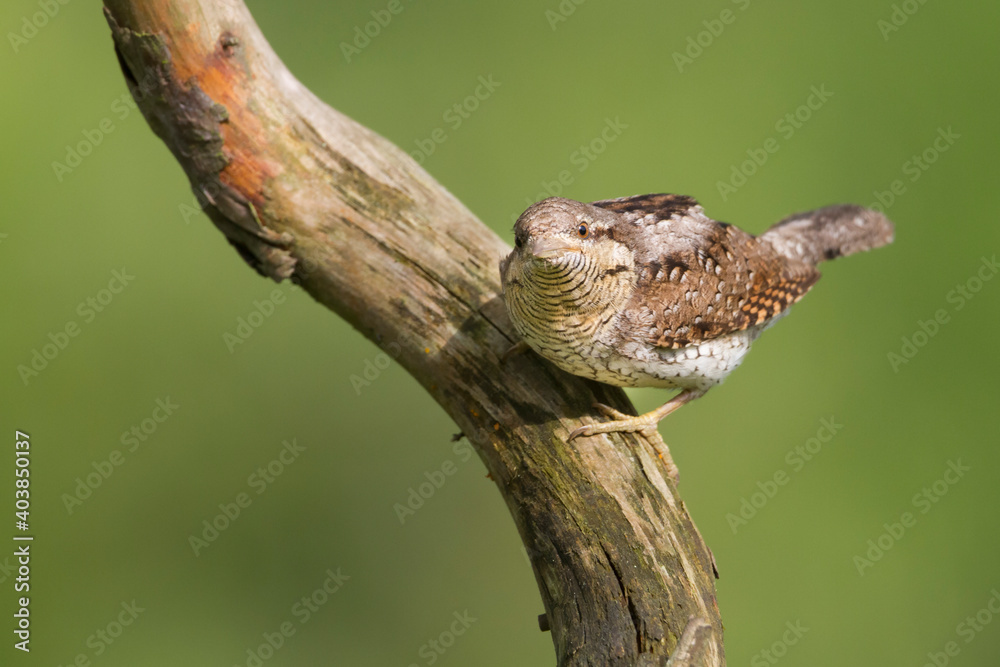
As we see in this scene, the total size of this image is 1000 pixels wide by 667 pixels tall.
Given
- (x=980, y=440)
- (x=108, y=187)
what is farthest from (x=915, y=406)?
(x=108, y=187)

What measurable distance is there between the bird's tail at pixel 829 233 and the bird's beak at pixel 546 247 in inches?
49.3

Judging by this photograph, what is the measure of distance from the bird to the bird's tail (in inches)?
6.8

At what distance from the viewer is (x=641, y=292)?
2.55 metres

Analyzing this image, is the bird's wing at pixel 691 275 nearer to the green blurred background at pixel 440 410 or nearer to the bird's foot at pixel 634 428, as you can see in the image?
the bird's foot at pixel 634 428

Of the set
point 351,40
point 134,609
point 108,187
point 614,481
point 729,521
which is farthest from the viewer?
point 351,40

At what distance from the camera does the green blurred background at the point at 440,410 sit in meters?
4.39

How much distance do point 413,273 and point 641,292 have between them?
0.84 m

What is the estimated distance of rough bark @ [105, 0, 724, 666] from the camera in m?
2.38

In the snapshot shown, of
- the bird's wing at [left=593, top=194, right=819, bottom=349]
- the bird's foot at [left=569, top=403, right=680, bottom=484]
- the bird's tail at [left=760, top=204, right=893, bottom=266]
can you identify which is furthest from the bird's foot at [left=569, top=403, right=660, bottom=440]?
the bird's tail at [left=760, top=204, right=893, bottom=266]

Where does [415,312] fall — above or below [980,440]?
below

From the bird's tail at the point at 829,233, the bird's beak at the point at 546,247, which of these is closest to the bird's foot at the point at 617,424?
the bird's beak at the point at 546,247

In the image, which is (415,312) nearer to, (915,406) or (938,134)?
(915,406)

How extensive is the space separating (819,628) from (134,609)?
13.0 ft

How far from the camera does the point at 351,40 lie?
5297 mm
